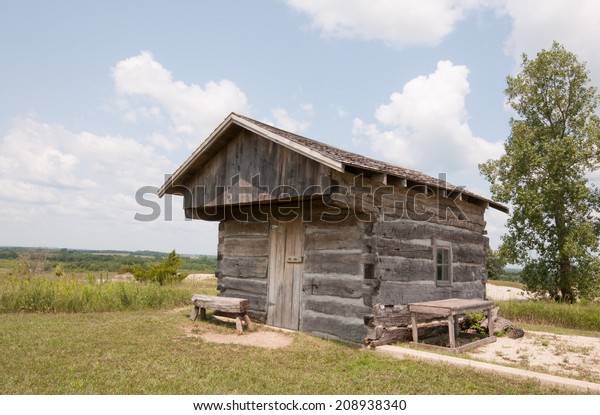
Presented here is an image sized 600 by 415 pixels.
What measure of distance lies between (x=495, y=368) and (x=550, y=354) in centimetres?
304

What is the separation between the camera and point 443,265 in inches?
465

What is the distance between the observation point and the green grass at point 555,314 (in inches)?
582

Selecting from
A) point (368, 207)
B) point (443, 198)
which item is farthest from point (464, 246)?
point (368, 207)

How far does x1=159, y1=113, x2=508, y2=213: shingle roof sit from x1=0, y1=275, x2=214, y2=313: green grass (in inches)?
163

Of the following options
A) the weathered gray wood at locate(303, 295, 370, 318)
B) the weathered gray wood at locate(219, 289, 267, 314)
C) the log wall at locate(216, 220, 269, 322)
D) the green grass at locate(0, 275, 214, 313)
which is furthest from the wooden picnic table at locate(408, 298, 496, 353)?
the green grass at locate(0, 275, 214, 313)

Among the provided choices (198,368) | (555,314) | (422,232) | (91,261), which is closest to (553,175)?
(555,314)

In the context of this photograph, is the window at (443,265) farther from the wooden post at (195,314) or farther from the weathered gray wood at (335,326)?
the wooden post at (195,314)

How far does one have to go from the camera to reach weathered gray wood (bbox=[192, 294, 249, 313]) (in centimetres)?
1059

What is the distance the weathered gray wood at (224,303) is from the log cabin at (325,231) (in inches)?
41.5

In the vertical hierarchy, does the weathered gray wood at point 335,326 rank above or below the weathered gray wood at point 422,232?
below

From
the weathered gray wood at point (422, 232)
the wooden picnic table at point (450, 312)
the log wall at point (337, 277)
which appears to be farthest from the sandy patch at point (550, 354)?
the weathered gray wood at point (422, 232)

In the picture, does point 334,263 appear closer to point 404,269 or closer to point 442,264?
point 404,269

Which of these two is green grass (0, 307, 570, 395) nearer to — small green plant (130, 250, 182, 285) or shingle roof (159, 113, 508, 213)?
shingle roof (159, 113, 508, 213)

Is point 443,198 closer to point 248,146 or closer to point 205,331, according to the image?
point 248,146
